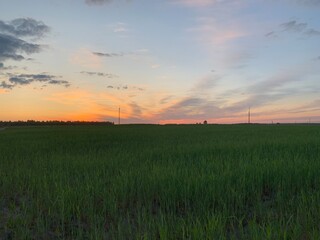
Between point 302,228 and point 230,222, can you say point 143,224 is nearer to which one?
point 230,222

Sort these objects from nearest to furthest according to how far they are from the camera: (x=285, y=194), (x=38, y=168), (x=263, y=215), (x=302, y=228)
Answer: (x=302, y=228)
(x=263, y=215)
(x=285, y=194)
(x=38, y=168)

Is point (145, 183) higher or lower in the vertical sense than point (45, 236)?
higher

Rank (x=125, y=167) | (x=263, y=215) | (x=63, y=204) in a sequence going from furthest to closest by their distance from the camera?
(x=125, y=167), (x=63, y=204), (x=263, y=215)

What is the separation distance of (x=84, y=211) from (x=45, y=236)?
877mm

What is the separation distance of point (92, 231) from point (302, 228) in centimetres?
279

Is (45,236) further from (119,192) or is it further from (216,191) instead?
(216,191)

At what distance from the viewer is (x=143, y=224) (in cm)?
507

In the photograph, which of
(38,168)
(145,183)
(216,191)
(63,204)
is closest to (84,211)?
(63,204)

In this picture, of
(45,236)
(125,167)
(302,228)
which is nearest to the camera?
(302,228)

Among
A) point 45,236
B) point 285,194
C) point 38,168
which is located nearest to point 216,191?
point 285,194

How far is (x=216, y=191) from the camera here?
6102 mm

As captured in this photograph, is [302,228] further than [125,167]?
No

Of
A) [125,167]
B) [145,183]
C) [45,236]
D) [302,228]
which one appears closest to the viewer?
[302,228]

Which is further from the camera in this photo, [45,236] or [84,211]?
[84,211]
